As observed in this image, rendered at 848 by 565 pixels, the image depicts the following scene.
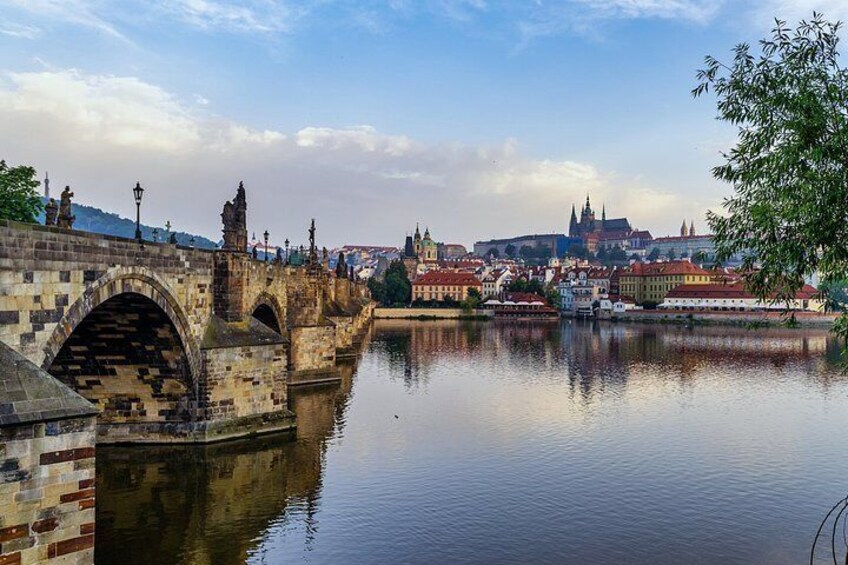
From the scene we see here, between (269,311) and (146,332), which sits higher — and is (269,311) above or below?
above

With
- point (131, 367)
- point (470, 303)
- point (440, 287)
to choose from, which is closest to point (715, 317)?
point (470, 303)

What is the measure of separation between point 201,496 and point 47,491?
8462 mm

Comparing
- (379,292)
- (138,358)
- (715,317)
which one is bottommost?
(715,317)

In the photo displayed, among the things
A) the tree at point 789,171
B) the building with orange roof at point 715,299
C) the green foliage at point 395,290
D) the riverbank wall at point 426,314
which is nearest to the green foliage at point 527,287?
the riverbank wall at point 426,314

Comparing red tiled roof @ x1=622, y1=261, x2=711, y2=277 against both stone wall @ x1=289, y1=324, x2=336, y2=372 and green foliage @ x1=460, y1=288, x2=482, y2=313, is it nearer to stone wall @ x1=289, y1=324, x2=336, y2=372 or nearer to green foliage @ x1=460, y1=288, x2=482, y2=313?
green foliage @ x1=460, y1=288, x2=482, y2=313

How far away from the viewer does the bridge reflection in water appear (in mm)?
15234

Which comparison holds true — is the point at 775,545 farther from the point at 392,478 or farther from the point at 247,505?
the point at 247,505

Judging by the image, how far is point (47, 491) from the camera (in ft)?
34.7

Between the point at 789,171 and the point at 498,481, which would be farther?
the point at 498,481

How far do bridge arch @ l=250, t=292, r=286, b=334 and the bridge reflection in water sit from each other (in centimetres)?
940

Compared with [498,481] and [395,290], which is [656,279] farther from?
[498,481]

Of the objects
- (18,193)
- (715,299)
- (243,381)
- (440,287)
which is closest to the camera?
(243,381)

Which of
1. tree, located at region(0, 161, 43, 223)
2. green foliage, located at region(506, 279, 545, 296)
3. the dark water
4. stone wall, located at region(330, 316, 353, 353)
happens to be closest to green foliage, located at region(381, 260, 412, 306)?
green foliage, located at region(506, 279, 545, 296)

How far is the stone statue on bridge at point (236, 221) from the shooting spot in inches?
1093
